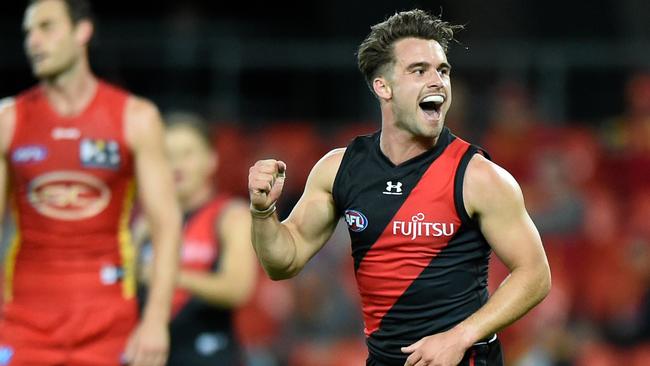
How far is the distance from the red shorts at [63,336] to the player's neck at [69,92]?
36.2 inches

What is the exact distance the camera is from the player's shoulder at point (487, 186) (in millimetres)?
4422

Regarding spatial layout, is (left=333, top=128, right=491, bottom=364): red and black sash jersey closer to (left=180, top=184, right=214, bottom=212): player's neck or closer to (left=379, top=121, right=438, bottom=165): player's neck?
(left=379, top=121, right=438, bottom=165): player's neck

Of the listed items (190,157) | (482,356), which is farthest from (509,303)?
(190,157)

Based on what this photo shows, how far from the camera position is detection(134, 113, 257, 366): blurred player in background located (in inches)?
259

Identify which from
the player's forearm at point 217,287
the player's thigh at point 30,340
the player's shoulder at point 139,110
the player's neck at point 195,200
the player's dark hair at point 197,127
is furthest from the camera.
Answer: the player's dark hair at point 197,127

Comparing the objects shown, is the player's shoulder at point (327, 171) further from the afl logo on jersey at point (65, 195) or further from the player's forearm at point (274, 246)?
the afl logo on jersey at point (65, 195)

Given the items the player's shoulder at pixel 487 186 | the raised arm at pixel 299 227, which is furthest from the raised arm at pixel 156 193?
the player's shoulder at pixel 487 186

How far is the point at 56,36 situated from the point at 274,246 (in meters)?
1.87

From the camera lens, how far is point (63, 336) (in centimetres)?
567

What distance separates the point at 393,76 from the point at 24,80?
8.28 meters

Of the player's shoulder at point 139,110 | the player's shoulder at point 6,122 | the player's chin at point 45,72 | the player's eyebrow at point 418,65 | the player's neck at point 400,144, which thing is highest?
the player's eyebrow at point 418,65

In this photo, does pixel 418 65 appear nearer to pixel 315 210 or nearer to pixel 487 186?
pixel 487 186

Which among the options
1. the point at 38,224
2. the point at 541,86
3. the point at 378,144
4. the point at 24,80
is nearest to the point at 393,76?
the point at 378,144

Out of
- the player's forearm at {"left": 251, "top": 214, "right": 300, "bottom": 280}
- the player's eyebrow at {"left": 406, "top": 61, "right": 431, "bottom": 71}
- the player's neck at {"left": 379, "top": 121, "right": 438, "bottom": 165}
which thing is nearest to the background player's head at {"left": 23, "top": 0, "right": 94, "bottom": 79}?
the player's forearm at {"left": 251, "top": 214, "right": 300, "bottom": 280}
